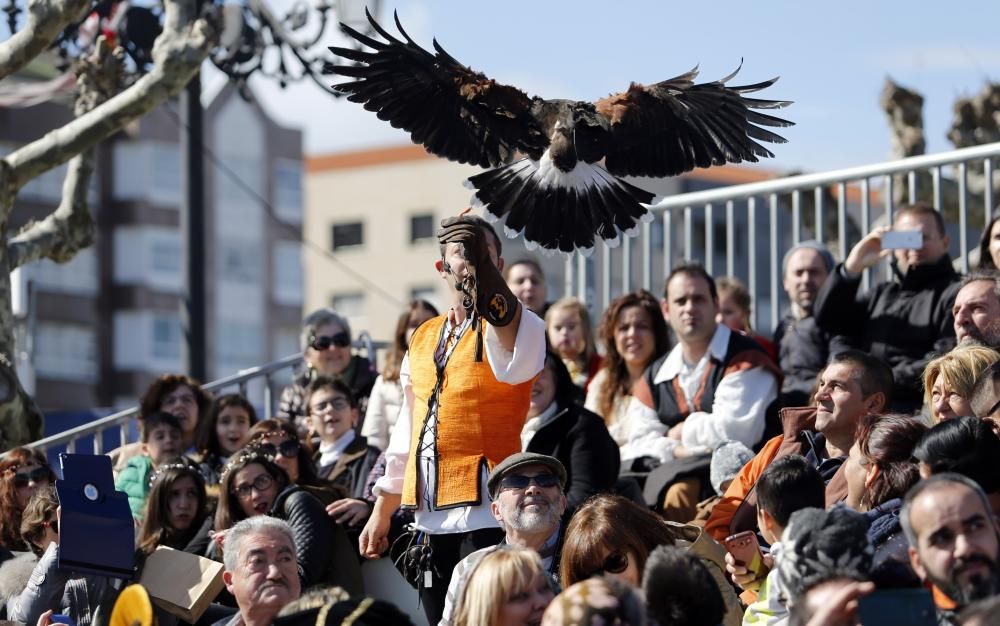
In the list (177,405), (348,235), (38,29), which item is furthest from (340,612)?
(348,235)

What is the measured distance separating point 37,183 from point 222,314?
1076cm

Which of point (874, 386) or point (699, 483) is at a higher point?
point (874, 386)

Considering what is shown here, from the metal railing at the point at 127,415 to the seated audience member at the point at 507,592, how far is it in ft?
16.8

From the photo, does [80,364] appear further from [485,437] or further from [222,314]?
[485,437]

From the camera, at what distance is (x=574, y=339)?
30.1ft

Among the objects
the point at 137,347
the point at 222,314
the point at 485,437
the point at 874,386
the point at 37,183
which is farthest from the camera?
the point at 222,314

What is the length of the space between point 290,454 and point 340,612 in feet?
10.3

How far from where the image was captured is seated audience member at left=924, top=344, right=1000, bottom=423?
6035 mm

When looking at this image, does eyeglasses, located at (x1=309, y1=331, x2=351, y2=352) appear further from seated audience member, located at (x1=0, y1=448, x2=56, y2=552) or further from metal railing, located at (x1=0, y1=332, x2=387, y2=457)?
seated audience member, located at (x1=0, y1=448, x2=56, y2=552)

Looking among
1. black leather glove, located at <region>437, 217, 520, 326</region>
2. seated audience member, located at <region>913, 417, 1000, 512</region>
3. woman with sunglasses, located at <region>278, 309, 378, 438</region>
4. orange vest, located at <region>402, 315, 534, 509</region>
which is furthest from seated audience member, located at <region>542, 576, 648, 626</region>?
woman with sunglasses, located at <region>278, 309, 378, 438</region>

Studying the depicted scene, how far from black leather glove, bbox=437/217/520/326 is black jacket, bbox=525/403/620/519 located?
52.1 inches

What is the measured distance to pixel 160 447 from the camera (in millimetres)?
8477

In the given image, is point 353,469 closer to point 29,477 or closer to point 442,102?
point 29,477

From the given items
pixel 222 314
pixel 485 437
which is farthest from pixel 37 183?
pixel 485 437
